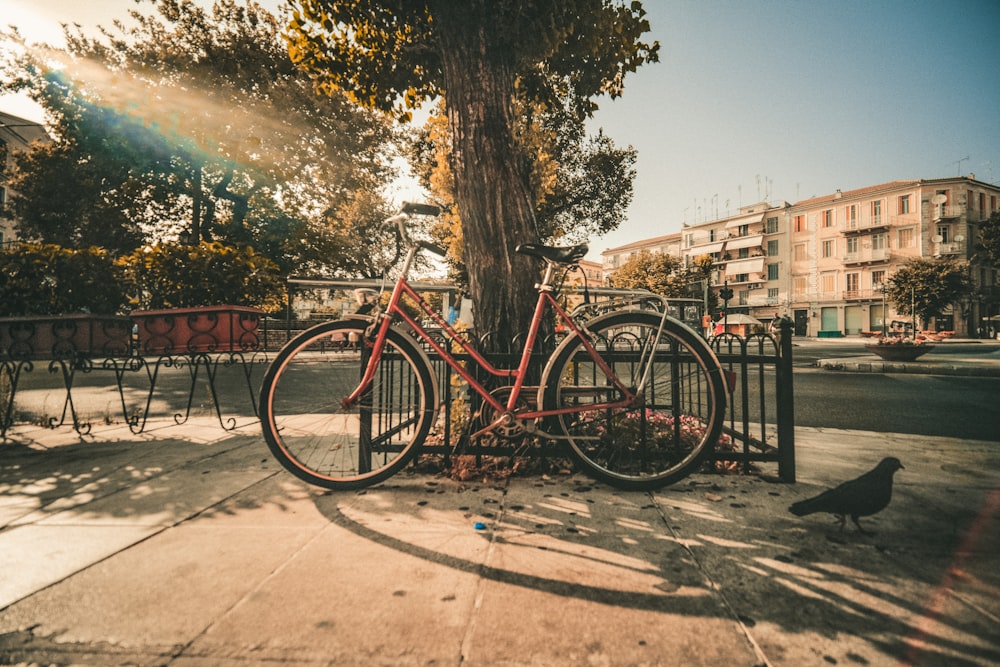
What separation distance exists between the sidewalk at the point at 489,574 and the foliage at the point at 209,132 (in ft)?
61.3

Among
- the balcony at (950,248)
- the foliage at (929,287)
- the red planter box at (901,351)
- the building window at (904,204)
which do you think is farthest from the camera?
the building window at (904,204)

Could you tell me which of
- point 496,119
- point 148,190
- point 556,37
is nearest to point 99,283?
point 496,119

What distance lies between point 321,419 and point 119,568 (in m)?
2.89

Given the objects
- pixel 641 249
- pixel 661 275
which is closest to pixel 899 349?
pixel 661 275

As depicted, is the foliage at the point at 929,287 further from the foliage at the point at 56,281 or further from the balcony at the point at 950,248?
the foliage at the point at 56,281

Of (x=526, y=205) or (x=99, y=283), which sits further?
(x=99, y=283)

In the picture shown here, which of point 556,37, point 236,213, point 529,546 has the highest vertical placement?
point 236,213

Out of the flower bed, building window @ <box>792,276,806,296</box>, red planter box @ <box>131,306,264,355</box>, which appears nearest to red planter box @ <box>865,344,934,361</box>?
the flower bed

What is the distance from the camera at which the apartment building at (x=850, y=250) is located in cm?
4756

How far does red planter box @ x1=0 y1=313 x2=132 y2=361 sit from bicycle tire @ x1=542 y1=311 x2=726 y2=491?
12.9ft

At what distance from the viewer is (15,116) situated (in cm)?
4019

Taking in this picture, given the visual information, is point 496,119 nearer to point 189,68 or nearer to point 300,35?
point 300,35

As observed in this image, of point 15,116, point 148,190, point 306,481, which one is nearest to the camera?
point 306,481

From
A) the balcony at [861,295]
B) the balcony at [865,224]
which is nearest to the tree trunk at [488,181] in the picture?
the balcony at [861,295]
